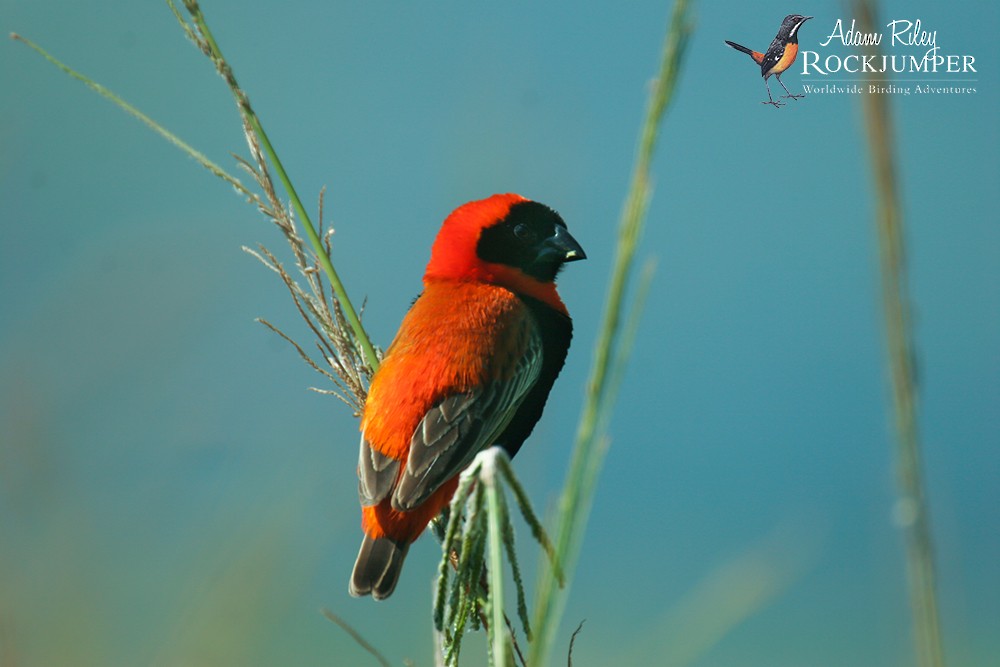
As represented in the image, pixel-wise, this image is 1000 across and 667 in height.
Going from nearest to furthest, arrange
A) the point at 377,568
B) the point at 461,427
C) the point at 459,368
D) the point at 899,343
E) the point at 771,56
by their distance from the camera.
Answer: the point at 899,343
the point at 377,568
the point at 461,427
the point at 459,368
the point at 771,56

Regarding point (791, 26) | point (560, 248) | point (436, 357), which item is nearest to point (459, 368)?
point (436, 357)

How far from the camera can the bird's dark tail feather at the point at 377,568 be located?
7.22 ft

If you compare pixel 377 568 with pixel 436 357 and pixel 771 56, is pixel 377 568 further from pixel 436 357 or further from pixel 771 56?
pixel 771 56

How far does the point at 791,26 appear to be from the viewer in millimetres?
3469

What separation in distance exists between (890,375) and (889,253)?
0.08m

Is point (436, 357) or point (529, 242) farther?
point (529, 242)

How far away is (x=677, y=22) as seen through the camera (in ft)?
2.03

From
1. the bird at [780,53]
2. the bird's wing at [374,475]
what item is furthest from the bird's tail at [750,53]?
the bird's wing at [374,475]

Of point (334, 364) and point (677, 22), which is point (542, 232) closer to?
point (334, 364)

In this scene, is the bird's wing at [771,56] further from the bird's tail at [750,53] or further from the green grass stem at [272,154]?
the green grass stem at [272,154]

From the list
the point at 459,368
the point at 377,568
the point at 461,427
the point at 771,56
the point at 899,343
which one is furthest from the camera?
the point at 771,56

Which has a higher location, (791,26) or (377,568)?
(791,26)

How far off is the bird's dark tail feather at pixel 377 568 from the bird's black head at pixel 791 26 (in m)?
2.01

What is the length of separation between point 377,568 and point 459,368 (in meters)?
0.54
